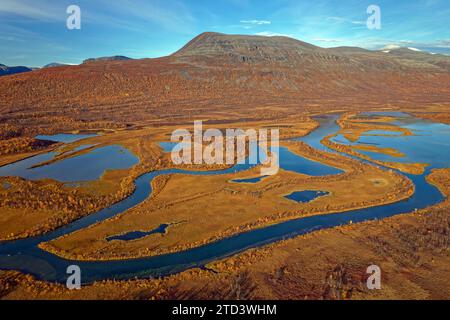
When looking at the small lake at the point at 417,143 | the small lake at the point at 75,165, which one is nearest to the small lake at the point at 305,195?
the small lake at the point at 417,143

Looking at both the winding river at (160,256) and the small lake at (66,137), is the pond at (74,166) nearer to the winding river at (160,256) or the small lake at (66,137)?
the winding river at (160,256)

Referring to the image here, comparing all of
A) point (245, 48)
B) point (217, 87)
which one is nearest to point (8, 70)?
point (245, 48)

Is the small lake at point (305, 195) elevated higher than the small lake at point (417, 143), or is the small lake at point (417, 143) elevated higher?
the small lake at point (417, 143)

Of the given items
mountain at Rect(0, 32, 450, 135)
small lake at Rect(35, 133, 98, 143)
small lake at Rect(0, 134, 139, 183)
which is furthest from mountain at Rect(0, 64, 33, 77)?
small lake at Rect(0, 134, 139, 183)

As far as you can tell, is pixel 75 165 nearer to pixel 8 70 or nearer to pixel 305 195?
pixel 305 195

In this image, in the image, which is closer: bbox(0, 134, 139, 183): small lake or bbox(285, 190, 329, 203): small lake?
bbox(285, 190, 329, 203): small lake

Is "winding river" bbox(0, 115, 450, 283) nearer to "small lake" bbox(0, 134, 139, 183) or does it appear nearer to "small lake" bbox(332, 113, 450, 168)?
"small lake" bbox(0, 134, 139, 183)
